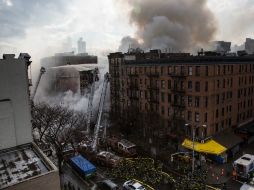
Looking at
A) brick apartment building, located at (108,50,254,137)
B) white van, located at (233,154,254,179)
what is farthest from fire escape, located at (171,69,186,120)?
white van, located at (233,154,254,179)

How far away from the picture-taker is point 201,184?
2512 cm

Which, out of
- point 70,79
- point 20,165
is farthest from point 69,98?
point 20,165

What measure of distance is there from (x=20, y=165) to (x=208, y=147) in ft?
81.7

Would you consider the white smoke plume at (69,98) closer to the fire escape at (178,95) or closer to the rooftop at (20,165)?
the fire escape at (178,95)

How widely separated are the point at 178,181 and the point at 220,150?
869 centimetres

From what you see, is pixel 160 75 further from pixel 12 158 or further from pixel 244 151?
pixel 12 158

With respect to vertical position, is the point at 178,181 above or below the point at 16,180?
below

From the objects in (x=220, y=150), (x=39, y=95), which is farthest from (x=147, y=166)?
(x=39, y=95)

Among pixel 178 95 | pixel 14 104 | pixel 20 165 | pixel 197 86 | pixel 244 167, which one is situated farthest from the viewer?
pixel 178 95

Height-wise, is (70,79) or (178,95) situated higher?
(70,79)

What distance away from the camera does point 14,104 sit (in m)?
15.7

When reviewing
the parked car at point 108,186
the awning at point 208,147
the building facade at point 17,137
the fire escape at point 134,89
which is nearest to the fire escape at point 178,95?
the awning at point 208,147

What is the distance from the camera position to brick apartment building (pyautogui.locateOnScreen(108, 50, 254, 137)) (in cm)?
3406

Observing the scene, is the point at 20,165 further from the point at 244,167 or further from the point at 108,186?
the point at 244,167
